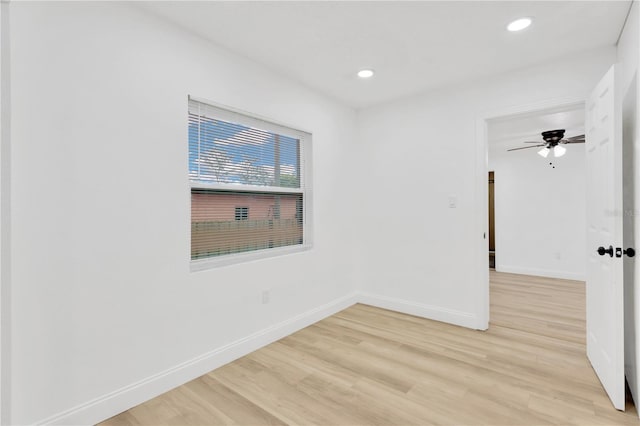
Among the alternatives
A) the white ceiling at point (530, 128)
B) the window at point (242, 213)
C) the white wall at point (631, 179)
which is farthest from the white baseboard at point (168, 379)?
the white ceiling at point (530, 128)

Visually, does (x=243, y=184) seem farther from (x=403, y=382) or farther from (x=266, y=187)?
(x=403, y=382)

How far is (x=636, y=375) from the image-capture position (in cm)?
192

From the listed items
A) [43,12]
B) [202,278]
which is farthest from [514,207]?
[43,12]

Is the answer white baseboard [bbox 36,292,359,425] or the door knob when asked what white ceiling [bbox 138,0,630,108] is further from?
white baseboard [bbox 36,292,359,425]

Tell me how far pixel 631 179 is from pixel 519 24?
127 cm

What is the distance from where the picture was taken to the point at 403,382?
2.24 m

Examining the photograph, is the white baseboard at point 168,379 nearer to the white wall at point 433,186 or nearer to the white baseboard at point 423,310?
the white baseboard at point 423,310

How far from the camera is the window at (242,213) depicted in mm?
2760

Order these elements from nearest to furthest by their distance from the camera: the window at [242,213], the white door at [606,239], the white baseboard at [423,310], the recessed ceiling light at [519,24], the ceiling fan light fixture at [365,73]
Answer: the white door at [606,239] < the recessed ceiling light at [519,24] < the window at [242,213] < the ceiling fan light fixture at [365,73] < the white baseboard at [423,310]

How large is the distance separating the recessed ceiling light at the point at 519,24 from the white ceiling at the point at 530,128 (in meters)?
1.65

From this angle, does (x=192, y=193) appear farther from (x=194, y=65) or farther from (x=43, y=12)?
(x=43, y=12)

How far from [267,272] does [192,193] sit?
968 mm

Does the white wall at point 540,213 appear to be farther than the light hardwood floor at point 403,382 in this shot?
Yes

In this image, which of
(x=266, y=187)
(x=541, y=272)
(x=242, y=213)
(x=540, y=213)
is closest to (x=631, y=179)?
(x=266, y=187)
